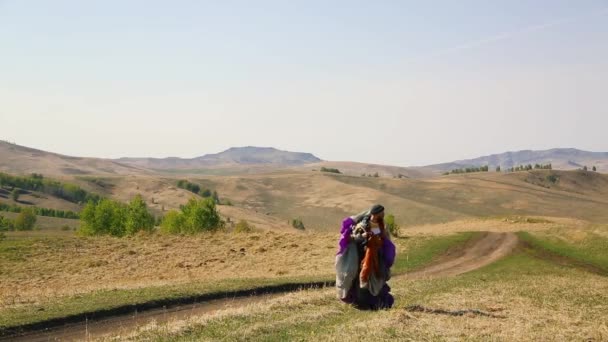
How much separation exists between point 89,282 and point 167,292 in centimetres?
1647

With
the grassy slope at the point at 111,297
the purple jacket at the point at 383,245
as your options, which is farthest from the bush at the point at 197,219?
the purple jacket at the point at 383,245

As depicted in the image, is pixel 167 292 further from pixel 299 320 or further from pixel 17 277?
pixel 17 277

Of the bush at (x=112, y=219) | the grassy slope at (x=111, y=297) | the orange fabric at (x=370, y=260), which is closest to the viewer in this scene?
the orange fabric at (x=370, y=260)

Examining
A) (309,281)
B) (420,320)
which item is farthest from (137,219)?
(420,320)

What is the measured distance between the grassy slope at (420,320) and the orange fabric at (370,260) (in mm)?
1273

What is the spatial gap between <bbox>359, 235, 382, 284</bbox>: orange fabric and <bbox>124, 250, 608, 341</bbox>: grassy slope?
1273 millimetres

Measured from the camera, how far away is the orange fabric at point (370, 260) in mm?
Answer: 17625

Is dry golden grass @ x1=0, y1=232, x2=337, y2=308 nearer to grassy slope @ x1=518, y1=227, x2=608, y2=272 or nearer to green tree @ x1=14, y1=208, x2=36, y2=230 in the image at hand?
grassy slope @ x1=518, y1=227, x2=608, y2=272

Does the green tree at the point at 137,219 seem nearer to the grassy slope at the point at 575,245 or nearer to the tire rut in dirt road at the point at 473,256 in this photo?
the tire rut in dirt road at the point at 473,256

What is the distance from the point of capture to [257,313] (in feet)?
57.2

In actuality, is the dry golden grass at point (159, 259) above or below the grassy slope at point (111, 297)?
below

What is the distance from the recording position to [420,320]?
15891 mm

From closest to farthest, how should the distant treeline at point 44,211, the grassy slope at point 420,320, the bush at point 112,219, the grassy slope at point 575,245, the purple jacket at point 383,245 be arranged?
the grassy slope at point 420,320 → the purple jacket at point 383,245 → the grassy slope at point 575,245 → the bush at point 112,219 → the distant treeline at point 44,211

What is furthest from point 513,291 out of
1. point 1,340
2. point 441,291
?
point 1,340
